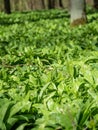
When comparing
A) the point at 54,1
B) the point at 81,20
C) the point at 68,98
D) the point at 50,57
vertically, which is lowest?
the point at 54,1

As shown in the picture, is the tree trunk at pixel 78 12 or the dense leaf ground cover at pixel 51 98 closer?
the dense leaf ground cover at pixel 51 98

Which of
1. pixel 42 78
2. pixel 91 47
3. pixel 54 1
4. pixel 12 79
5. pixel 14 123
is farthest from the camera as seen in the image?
pixel 54 1

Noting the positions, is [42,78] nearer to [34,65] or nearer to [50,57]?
[34,65]

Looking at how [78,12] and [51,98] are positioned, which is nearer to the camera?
[51,98]

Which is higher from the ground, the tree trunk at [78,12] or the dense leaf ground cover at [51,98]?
the dense leaf ground cover at [51,98]

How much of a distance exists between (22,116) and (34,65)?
2.45m

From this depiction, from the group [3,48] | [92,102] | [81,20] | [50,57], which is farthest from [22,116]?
[81,20]

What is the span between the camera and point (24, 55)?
5.78 m

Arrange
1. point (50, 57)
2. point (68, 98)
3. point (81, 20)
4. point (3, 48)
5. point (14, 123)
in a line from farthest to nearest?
1. point (81, 20)
2. point (3, 48)
3. point (50, 57)
4. point (68, 98)
5. point (14, 123)

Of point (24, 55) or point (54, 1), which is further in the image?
point (54, 1)

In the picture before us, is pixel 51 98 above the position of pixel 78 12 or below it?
above

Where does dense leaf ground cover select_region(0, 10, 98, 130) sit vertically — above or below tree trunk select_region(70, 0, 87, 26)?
above

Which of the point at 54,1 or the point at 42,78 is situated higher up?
the point at 42,78

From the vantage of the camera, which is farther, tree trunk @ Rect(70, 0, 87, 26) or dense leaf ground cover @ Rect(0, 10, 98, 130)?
tree trunk @ Rect(70, 0, 87, 26)
